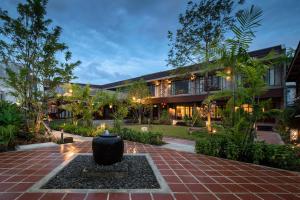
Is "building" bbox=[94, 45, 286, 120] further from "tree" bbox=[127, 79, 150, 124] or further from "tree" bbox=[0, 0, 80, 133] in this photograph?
"tree" bbox=[0, 0, 80, 133]

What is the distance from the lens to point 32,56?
10.4m

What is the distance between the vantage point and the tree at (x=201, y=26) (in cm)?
1374

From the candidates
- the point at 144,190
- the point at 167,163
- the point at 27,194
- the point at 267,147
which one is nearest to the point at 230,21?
the point at 267,147

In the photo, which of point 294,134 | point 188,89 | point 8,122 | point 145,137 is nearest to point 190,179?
point 145,137

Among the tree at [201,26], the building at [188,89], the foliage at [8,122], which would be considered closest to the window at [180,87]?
the building at [188,89]

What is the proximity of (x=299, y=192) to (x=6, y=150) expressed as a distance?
32.5 ft

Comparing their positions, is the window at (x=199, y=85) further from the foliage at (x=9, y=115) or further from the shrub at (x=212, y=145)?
the foliage at (x=9, y=115)

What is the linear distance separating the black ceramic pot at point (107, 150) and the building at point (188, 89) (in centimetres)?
1276

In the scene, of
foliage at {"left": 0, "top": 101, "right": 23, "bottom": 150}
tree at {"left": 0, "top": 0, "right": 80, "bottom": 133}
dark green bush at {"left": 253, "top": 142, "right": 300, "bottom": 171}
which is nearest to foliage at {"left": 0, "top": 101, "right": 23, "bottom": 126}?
foliage at {"left": 0, "top": 101, "right": 23, "bottom": 150}

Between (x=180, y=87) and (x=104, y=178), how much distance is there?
20765mm

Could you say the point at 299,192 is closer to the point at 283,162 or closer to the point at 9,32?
the point at 283,162

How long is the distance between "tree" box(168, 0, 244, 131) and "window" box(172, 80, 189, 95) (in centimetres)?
838

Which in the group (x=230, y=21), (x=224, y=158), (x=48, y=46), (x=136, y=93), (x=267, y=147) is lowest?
(x=224, y=158)

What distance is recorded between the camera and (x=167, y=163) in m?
6.34
